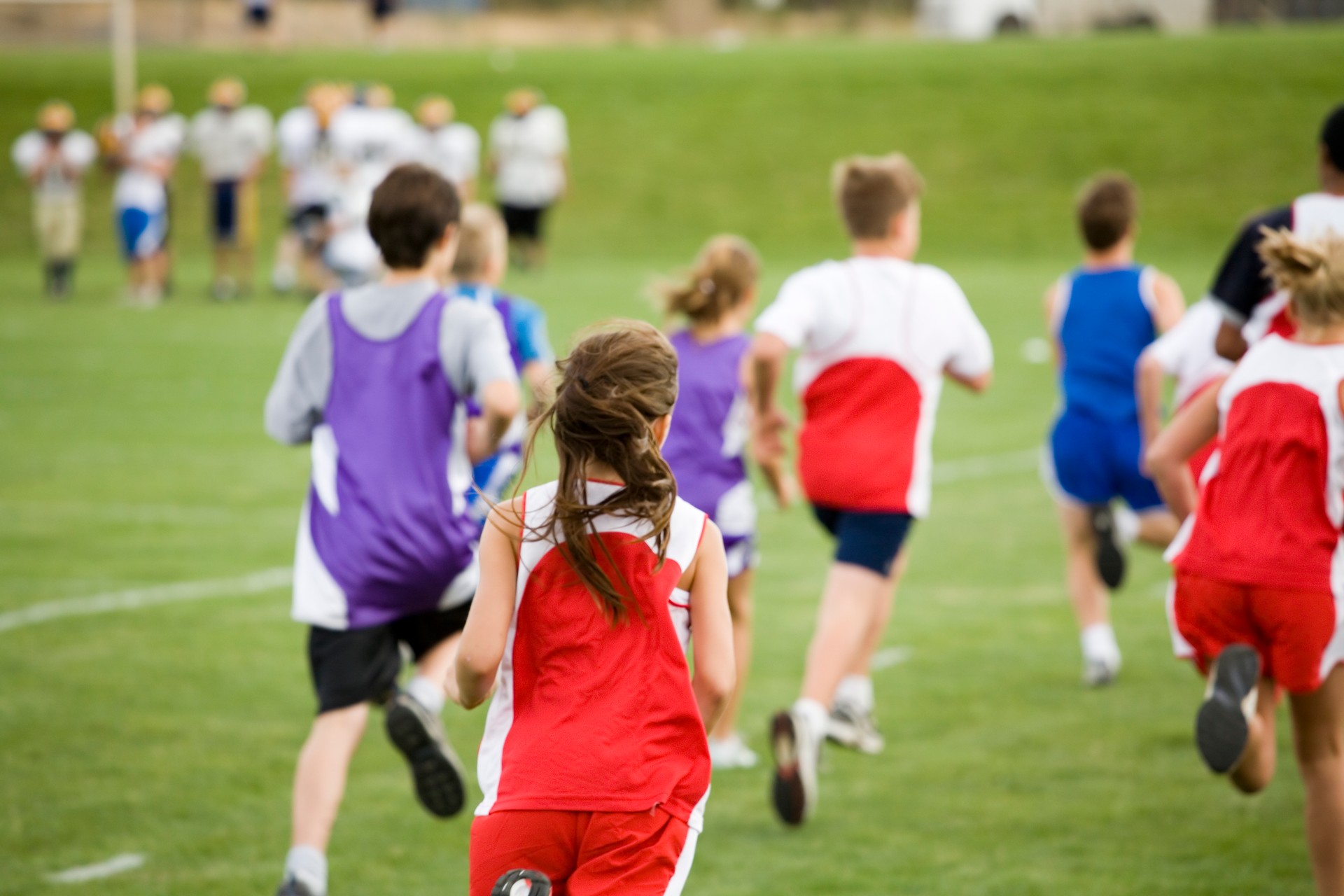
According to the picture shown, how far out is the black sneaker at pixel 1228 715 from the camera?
3979 millimetres

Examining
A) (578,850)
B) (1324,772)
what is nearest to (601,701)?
(578,850)

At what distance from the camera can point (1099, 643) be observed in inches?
275

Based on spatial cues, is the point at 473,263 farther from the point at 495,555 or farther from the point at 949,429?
the point at 949,429

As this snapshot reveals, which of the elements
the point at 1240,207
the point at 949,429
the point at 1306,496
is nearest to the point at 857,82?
the point at 1240,207

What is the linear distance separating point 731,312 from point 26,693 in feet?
10.9

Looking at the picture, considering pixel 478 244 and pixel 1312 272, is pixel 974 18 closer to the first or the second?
pixel 478 244

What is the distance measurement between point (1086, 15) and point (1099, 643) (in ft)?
129

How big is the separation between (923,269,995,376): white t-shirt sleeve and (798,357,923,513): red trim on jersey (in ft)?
0.67

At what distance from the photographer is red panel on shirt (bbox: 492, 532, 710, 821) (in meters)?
2.94

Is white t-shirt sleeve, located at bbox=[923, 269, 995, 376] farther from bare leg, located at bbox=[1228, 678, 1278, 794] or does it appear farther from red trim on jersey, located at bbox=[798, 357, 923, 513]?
bare leg, located at bbox=[1228, 678, 1278, 794]

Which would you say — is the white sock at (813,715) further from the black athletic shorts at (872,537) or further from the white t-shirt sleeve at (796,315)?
the white t-shirt sleeve at (796,315)

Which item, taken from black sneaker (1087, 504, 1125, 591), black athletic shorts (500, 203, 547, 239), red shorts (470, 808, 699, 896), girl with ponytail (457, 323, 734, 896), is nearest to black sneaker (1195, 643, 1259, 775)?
girl with ponytail (457, 323, 734, 896)

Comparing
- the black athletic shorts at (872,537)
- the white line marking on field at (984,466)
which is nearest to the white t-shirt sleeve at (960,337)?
the black athletic shorts at (872,537)

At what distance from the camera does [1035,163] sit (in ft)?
98.9
